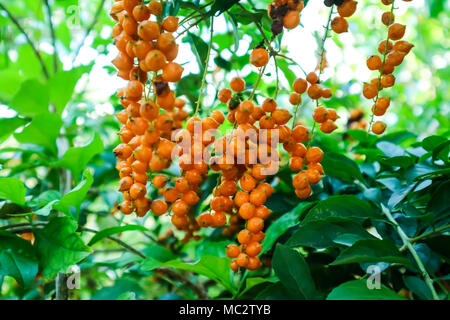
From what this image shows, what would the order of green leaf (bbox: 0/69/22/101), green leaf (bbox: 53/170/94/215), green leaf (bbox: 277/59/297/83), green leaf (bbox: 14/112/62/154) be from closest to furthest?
green leaf (bbox: 53/170/94/215)
green leaf (bbox: 277/59/297/83)
green leaf (bbox: 14/112/62/154)
green leaf (bbox: 0/69/22/101)

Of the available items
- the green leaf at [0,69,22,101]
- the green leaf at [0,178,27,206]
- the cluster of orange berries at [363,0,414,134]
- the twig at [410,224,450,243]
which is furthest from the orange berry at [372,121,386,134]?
the green leaf at [0,69,22,101]

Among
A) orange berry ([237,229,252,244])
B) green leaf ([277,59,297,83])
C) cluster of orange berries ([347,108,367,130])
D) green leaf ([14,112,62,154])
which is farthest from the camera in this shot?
cluster of orange berries ([347,108,367,130])

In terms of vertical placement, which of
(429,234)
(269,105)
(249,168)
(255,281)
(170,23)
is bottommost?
(255,281)

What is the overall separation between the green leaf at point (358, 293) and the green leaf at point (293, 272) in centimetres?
11

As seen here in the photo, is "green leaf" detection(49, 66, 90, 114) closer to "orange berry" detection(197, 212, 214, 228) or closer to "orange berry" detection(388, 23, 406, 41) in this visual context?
"orange berry" detection(197, 212, 214, 228)

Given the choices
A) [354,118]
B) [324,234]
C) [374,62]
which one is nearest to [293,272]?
[324,234]

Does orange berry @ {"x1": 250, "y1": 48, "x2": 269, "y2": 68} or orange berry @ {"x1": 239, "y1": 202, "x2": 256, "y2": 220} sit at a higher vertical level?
orange berry @ {"x1": 250, "y1": 48, "x2": 269, "y2": 68}

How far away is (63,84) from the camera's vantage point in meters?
1.08

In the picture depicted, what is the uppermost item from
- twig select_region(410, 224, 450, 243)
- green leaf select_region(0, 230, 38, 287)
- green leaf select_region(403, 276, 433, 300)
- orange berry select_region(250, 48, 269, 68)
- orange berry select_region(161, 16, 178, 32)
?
orange berry select_region(161, 16, 178, 32)

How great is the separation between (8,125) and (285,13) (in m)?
0.87

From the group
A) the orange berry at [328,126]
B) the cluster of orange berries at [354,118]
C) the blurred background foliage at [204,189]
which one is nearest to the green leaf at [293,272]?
the blurred background foliage at [204,189]

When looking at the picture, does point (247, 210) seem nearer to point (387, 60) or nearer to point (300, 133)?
point (300, 133)

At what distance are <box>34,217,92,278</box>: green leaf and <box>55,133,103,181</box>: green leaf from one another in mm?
194

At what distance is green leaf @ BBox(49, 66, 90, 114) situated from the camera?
1.07 metres
